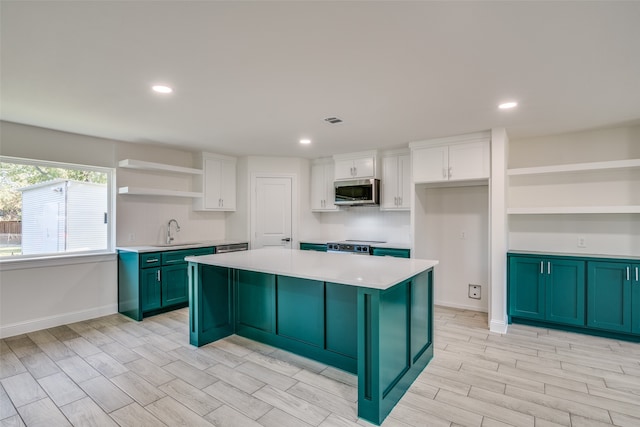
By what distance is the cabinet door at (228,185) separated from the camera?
5387 mm

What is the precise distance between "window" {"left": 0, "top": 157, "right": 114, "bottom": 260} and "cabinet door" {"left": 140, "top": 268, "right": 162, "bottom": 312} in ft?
2.70

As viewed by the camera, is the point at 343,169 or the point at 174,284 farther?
the point at 343,169

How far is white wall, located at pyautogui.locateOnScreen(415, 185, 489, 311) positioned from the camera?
14.6 feet

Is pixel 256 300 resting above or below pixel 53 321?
above

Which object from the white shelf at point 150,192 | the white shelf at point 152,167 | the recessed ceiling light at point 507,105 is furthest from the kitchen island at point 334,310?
the white shelf at point 152,167

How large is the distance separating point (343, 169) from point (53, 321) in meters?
4.40

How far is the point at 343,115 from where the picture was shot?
10.8 ft

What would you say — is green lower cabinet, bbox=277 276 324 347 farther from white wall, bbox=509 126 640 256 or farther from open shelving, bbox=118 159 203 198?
white wall, bbox=509 126 640 256

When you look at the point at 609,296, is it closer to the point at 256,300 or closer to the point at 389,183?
the point at 389,183

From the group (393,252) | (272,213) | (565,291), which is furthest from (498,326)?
(272,213)

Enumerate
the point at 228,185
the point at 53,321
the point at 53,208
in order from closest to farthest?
the point at 53,321 < the point at 53,208 < the point at 228,185

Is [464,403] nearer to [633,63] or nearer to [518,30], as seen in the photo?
[518,30]

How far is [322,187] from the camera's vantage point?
5668mm

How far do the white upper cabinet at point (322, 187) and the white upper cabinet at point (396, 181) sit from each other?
98 cm
